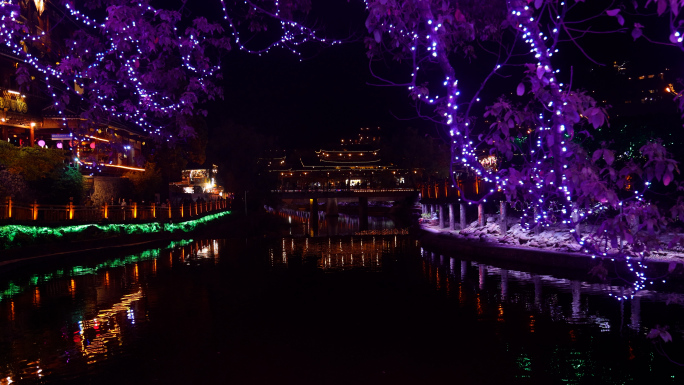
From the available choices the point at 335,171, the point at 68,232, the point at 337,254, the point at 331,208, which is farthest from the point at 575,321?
the point at 335,171

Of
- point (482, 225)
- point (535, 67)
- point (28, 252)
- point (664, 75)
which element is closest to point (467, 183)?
point (482, 225)

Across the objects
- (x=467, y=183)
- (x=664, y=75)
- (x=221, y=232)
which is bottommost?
(x=221, y=232)

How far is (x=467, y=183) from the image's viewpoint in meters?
35.3

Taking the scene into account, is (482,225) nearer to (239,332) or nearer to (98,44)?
(239,332)

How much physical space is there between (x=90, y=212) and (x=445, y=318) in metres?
24.3

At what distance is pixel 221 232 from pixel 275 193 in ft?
73.4

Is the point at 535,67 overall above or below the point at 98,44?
below

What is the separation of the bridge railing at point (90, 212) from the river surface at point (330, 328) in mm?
4765

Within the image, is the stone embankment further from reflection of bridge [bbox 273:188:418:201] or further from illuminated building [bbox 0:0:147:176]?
reflection of bridge [bbox 273:188:418:201]

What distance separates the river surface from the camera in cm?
869

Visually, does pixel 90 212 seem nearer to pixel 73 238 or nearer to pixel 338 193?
pixel 73 238

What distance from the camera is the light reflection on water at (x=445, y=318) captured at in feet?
30.1

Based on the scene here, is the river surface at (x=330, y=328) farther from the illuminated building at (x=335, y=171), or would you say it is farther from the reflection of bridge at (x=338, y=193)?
the illuminated building at (x=335, y=171)

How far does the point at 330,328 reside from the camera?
11.5 meters
